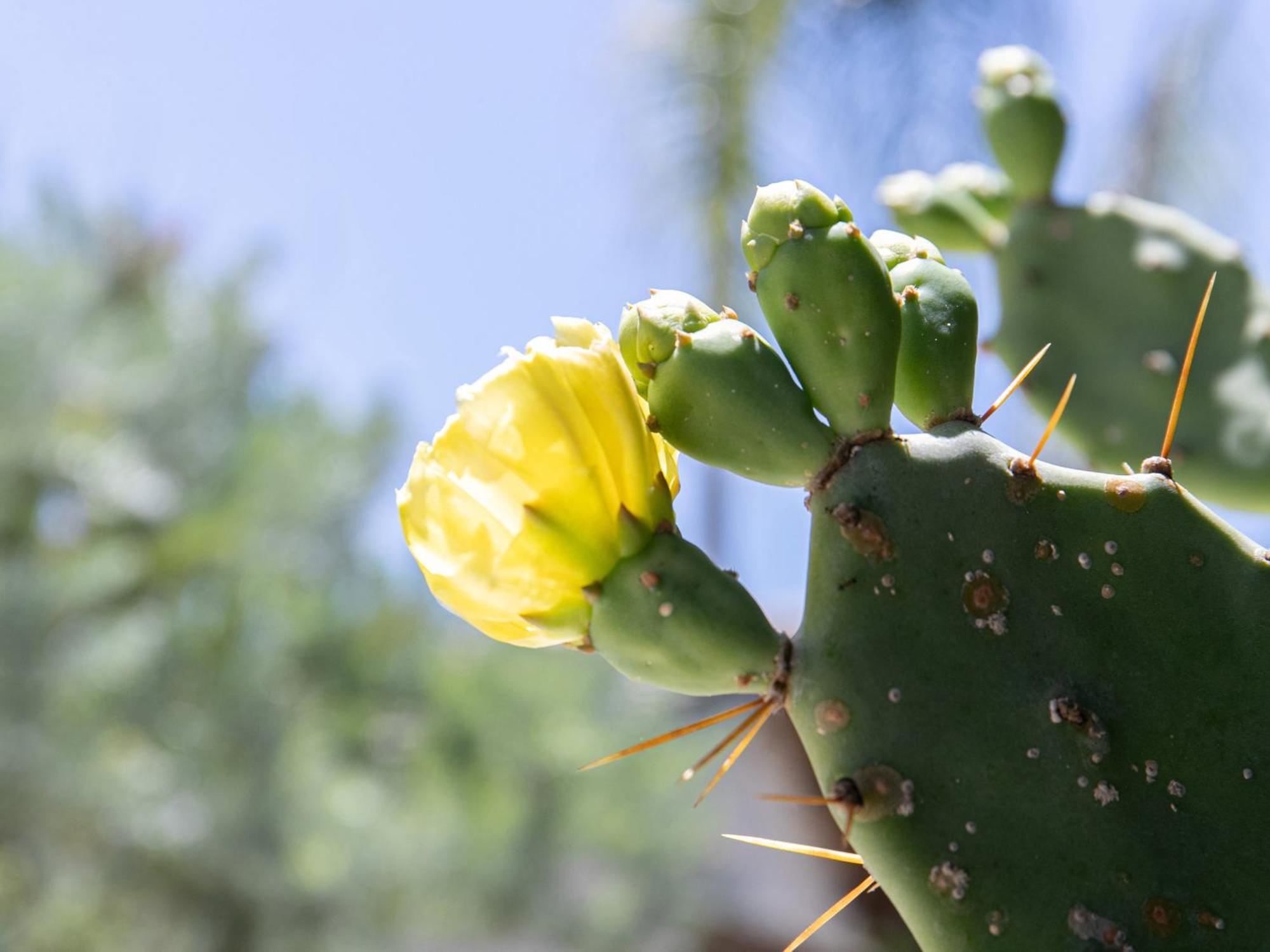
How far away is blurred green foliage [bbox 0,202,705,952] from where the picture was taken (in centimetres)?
428

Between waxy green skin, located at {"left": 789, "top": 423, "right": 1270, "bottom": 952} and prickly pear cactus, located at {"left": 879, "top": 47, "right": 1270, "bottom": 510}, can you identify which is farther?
prickly pear cactus, located at {"left": 879, "top": 47, "right": 1270, "bottom": 510}

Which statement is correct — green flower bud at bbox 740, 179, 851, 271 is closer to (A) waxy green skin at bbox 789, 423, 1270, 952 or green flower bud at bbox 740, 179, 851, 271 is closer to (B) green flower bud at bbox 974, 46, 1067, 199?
(A) waxy green skin at bbox 789, 423, 1270, 952

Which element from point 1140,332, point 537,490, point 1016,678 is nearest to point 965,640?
point 1016,678

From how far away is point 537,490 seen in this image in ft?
2.30

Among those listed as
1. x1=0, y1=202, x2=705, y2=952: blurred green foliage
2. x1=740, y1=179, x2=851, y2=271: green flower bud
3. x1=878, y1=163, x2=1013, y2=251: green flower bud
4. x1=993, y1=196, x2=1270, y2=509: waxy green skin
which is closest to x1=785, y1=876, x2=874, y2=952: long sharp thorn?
x1=740, y1=179, x2=851, y2=271: green flower bud

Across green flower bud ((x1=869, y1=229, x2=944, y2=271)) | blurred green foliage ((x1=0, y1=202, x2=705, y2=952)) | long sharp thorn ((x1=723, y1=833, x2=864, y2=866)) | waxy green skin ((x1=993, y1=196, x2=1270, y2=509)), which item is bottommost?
blurred green foliage ((x1=0, y1=202, x2=705, y2=952))

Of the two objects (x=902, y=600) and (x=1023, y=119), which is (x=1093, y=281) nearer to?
(x=1023, y=119)

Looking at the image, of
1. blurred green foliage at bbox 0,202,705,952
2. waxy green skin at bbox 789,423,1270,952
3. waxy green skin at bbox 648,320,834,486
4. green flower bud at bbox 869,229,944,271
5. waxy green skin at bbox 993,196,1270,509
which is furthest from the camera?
blurred green foliage at bbox 0,202,705,952

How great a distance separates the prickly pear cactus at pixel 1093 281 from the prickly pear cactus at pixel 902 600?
570mm

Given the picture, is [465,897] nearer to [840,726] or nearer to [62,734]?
[62,734]

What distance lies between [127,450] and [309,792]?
1890 millimetres

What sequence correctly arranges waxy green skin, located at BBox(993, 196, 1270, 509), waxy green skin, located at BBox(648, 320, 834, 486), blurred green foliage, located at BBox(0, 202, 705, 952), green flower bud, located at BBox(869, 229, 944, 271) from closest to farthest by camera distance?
1. waxy green skin, located at BBox(648, 320, 834, 486)
2. green flower bud, located at BBox(869, 229, 944, 271)
3. waxy green skin, located at BBox(993, 196, 1270, 509)
4. blurred green foliage, located at BBox(0, 202, 705, 952)

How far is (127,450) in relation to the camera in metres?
5.62

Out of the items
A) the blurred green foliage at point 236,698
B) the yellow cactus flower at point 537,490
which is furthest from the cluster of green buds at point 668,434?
the blurred green foliage at point 236,698
